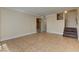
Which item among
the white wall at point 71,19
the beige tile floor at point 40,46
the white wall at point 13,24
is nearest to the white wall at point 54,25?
the white wall at point 71,19

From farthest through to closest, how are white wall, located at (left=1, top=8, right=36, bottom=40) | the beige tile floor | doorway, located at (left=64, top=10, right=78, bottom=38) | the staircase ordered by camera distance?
doorway, located at (left=64, top=10, right=78, bottom=38) < the staircase < white wall, located at (left=1, top=8, right=36, bottom=40) < the beige tile floor

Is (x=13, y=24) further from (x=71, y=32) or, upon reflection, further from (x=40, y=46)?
(x=71, y=32)

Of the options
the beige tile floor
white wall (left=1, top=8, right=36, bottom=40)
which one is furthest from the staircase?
white wall (left=1, top=8, right=36, bottom=40)

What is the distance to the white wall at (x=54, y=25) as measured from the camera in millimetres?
7834

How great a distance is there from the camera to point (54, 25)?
8.88 m

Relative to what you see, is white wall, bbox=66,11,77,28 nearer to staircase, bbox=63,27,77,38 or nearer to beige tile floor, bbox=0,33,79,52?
staircase, bbox=63,27,77,38

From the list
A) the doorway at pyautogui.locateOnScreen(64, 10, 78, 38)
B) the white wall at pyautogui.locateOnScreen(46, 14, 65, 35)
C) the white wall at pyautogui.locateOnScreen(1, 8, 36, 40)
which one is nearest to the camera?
the white wall at pyautogui.locateOnScreen(1, 8, 36, 40)

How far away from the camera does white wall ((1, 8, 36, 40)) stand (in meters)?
5.29

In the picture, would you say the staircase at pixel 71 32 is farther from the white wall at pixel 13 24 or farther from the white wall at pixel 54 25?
the white wall at pixel 13 24

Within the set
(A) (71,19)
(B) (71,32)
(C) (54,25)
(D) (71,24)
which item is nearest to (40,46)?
(B) (71,32)

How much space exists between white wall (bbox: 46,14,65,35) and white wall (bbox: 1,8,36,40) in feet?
8.06

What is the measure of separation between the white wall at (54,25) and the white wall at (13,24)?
2457mm
